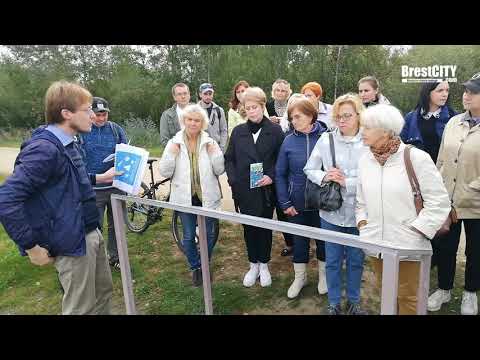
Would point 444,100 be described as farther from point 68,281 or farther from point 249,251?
point 68,281

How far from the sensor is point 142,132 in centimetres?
1313

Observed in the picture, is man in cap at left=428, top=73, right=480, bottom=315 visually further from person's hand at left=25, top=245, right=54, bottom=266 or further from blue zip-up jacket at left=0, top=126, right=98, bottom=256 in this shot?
person's hand at left=25, top=245, right=54, bottom=266

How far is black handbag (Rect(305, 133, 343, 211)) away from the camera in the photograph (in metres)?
2.84

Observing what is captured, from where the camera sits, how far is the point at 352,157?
286 centimetres

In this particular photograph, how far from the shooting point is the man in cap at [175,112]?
502cm

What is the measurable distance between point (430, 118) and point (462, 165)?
2.27 feet

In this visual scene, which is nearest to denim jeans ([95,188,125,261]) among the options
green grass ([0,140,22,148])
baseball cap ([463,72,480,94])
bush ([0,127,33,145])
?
baseball cap ([463,72,480,94])

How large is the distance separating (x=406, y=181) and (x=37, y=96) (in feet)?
56.9

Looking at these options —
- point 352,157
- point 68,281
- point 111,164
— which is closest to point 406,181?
point 352,157

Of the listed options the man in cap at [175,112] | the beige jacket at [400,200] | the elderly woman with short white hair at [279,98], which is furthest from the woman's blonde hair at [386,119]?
the man in cap at [175,112]

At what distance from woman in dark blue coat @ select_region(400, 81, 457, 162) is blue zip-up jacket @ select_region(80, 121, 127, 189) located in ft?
9.31

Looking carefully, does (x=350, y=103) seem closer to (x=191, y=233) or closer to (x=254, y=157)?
(x=254, y=157)

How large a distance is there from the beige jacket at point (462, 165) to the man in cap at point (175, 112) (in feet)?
10.3

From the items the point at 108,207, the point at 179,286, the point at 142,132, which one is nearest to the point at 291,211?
the point at 179,286
